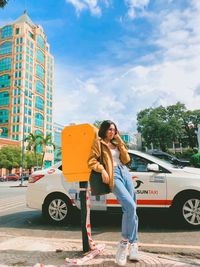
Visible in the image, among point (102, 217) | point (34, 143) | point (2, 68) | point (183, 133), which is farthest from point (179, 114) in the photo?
point (2, 68)

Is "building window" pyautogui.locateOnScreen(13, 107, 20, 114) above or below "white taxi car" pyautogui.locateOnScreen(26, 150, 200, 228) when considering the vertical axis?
above

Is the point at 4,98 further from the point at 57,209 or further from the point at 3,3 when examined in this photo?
the point at 57,209

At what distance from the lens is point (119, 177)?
3670mm

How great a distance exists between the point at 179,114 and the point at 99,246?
2151 inches

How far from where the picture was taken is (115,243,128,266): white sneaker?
3268 millimetres

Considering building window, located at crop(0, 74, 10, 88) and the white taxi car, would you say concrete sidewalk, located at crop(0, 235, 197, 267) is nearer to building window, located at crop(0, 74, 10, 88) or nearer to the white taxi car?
the white taxi car

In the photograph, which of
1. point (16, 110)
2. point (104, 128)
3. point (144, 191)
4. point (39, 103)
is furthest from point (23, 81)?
point (104, 128)

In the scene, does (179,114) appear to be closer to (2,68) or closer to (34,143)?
(34,143)

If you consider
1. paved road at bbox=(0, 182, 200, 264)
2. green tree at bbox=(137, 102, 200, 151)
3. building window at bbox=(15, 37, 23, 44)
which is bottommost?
paved road at bbox=(0, 182, 200, 264)

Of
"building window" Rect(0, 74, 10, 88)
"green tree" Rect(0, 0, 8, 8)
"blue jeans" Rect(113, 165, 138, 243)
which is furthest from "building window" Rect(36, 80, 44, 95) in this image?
"blue jeans" Rect(113, 165, 138, 243)

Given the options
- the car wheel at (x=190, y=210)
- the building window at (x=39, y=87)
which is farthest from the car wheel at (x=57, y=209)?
the building window at (x=39, y=87)

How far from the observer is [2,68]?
93.0 m

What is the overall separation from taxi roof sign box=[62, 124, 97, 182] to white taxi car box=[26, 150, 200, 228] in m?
2.04

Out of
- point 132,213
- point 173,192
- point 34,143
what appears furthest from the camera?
point 34,143
